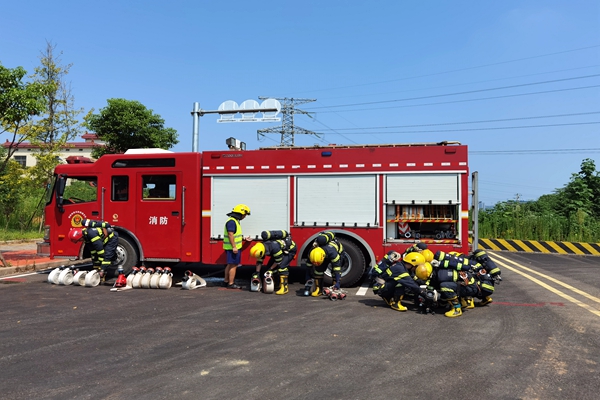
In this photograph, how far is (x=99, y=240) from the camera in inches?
309

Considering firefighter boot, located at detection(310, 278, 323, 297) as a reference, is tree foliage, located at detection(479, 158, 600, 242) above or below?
above

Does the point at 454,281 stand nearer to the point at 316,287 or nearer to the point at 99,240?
the point at 316,287

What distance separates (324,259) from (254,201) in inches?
81.4

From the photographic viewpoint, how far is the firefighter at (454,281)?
5.79 metres

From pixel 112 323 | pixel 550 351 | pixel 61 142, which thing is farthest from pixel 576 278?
pixel 61 142

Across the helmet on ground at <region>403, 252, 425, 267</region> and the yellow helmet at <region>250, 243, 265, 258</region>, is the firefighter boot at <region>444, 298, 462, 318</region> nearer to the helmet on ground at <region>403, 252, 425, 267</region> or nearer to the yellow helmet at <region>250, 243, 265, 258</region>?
the helmet on ground at <region>403, 252, 425, 267</region>

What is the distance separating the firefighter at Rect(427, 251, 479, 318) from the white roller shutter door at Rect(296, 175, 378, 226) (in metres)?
1.83

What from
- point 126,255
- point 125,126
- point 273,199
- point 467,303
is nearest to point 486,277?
point 467,303

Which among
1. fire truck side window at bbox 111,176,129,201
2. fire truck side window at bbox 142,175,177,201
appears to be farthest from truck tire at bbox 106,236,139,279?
fire truck side window at bbox 142,175,177,201

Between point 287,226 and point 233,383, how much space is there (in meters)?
4.59

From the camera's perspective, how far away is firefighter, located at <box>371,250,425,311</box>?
238 inches

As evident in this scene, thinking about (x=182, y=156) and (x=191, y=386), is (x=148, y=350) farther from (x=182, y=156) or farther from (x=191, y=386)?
(x=182, y=156)

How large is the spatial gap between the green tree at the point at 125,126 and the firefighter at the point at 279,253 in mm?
17549

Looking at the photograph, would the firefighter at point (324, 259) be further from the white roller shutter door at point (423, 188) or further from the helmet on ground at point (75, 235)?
the helmet on ground at point (75, 235)
